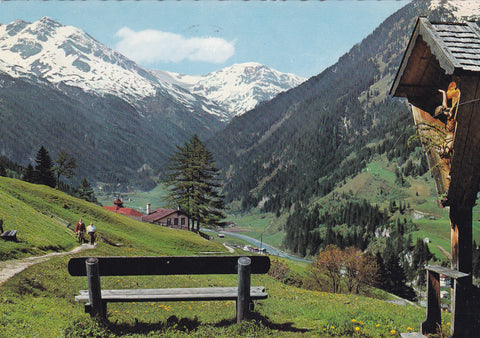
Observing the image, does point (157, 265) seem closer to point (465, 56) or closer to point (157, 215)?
point (465, 56)

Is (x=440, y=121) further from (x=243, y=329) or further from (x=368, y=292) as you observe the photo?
(x=368, y=292)

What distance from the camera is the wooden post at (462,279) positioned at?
6.56 metres

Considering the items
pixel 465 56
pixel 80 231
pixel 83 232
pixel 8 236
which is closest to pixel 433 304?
pixel 465 56

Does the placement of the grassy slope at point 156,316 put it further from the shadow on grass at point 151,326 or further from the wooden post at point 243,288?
the wooden post at point 243,288

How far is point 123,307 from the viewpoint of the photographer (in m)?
11.6

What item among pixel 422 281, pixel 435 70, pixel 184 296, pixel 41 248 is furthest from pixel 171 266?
pixel 422 281

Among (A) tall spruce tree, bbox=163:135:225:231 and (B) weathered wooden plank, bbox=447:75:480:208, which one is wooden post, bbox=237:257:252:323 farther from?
(A) tall spruce tree, bbox=163:135:225:231

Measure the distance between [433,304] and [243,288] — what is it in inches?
167

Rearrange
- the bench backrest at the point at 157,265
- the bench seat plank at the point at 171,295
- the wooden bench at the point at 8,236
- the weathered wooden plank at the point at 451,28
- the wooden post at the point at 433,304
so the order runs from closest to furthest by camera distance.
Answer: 1. the weathered wooden plank at the point at 451,28
2. the wooden post at the point at 433,304
3. the bench seat plank at the point at 171,295
4. the bench backrest at the point at 157,265
5. the wooden bench at the point at 8,236

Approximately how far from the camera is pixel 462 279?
652 cm

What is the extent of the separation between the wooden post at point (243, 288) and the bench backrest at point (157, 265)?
1.33 ft

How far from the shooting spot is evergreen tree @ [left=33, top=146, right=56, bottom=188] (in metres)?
100

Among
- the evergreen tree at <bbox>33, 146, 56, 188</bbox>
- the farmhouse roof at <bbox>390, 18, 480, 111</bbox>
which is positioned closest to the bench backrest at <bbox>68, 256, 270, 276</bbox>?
the farmhouse roof at <bbox>390, 18, 480, 111</bbox>

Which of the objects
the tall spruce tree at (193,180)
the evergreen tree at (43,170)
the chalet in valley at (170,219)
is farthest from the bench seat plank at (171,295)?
the chalet in valley at (170,219)
